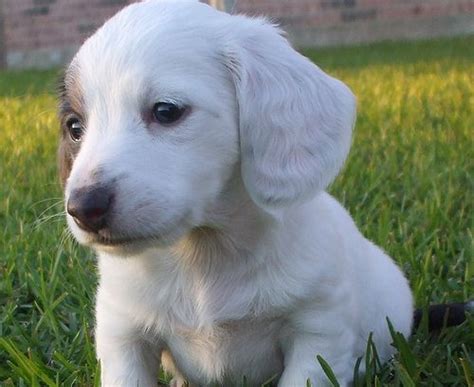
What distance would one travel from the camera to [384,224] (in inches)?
156

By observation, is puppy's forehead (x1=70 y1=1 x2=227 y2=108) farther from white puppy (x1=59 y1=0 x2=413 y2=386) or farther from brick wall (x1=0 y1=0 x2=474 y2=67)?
A: brick wall (x1=0 y1=0 x2=474 y2=67)

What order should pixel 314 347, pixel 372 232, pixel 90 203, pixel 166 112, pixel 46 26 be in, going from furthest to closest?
pixel 46 26, pixel 372 232, pixel 314 347, pixel 166 112, pixel 90 203

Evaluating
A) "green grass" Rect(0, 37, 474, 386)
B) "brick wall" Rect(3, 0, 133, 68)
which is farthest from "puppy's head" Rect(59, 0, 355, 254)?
"brick wall" Rect(3, 0, 133, 68)

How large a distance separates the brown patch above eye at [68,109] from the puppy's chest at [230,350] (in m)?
0.60

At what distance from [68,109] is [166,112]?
0.38m

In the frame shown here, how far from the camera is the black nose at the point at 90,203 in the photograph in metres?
2.17

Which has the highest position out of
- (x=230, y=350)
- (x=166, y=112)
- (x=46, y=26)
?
(x=166, y=112)

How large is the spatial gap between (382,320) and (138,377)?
2.74ft

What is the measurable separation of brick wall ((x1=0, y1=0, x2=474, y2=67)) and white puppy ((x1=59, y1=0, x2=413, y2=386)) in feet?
49.7

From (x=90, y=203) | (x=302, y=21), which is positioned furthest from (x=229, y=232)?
(x=302, y=21)

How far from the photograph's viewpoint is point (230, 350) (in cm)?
260

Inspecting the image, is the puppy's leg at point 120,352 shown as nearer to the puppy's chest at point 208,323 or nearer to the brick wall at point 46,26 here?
the puppy's chest at point 208,323

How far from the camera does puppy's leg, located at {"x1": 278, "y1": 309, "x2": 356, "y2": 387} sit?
2498mm

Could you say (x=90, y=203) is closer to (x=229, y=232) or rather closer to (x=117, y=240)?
(x=117, y=240)
